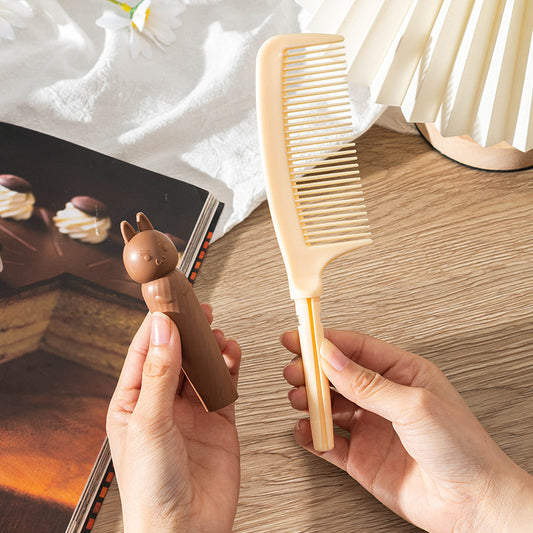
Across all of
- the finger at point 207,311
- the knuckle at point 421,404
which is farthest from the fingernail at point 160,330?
the knuckle at point 421,404

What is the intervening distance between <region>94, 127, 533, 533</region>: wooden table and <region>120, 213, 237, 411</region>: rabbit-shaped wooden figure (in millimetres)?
113

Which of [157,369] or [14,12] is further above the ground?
[14,12]

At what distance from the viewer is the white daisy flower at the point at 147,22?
2.43 ft

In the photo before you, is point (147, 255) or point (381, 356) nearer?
point (147, 255)

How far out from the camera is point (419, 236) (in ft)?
2.24

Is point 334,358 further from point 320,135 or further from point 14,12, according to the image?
point 14,12

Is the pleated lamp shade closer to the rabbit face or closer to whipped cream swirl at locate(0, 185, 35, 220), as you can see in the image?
the rabbit face

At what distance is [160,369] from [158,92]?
0.43 meters

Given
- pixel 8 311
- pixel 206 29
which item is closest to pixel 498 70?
pixel 206 29

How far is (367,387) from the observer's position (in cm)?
50

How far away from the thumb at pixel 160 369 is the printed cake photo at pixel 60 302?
14cm

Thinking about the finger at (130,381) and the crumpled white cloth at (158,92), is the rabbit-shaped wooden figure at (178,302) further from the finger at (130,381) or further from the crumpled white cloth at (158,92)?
the crumpled white cloth at (158,92)

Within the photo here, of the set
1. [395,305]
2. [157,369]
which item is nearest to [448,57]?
[395,305]

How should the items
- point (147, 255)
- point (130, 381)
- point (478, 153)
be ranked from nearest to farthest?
point (147, 255) → point (130, 381) → point (478, 153)
